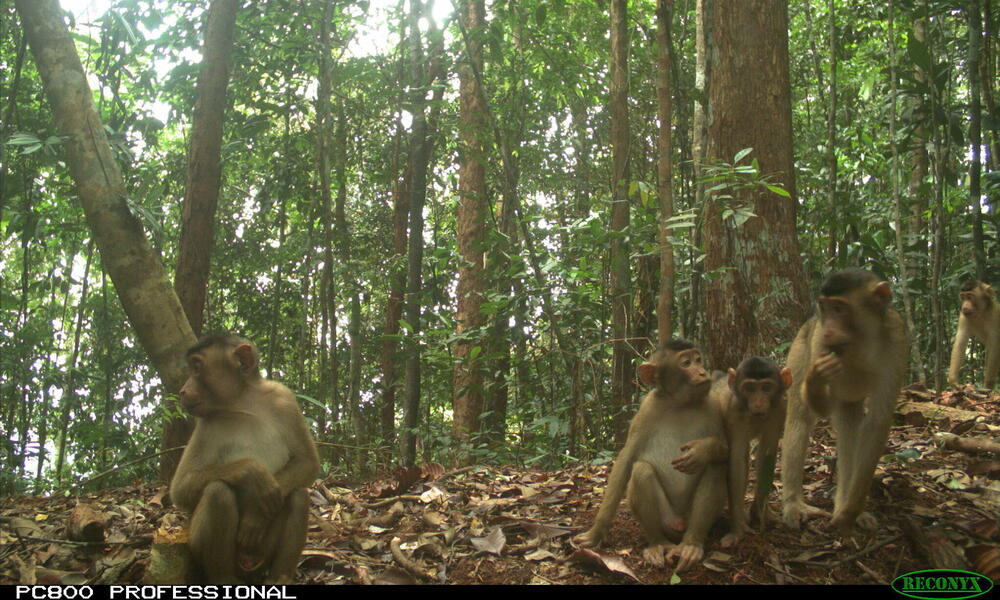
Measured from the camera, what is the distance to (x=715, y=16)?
25.5 ft

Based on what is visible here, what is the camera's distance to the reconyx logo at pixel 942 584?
12.8 ft

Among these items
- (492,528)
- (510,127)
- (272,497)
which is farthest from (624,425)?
(272,497)

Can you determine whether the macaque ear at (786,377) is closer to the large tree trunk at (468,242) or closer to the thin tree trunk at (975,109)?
the large tree trunk at (468,242)

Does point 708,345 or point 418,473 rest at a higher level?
point 708,345

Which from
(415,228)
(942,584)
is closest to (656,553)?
(942,584)

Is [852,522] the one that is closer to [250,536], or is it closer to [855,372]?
[855,372]

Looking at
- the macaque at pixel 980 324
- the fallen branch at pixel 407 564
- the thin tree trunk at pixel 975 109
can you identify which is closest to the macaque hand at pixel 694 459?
the fallen branch at pixel 407 564

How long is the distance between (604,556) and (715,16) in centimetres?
598

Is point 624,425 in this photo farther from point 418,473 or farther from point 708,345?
point 418,473

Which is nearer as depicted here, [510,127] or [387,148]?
[510,127]

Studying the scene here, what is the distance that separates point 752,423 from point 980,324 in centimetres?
767

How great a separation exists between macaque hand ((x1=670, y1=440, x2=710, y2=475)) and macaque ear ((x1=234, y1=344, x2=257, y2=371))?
9.51 feet

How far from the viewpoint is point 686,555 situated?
4445mm

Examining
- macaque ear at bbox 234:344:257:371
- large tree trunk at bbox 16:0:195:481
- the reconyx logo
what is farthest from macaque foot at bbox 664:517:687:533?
large tree trunk at bbox 16:0:195:481
